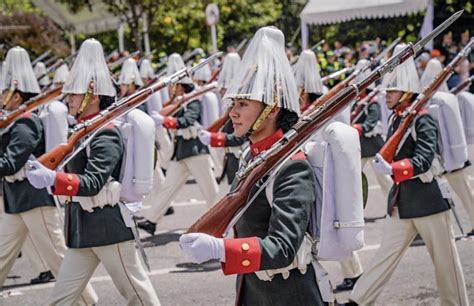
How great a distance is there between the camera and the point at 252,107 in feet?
11.3

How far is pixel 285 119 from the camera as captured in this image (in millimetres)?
3578

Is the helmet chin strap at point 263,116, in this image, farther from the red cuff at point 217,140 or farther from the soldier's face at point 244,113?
the red cuff at point 217,140

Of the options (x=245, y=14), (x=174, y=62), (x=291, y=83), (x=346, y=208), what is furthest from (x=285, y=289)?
(x=245, y=14)

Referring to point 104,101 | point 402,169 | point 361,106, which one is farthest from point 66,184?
point 361,106

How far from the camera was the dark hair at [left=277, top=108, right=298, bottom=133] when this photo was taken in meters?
3.57

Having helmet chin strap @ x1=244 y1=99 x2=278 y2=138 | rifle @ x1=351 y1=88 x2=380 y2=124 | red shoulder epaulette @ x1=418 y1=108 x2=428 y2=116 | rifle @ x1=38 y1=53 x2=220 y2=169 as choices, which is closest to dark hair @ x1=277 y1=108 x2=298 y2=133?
helmet chin strap @ x1=244 y1=99 x2=278 y2=138

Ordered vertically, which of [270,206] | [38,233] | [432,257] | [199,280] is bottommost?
[199,280]

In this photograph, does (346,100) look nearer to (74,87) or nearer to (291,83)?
(291,83)

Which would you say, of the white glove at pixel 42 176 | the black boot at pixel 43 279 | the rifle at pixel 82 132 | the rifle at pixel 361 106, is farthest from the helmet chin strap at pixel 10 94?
the rifle at pixel 361 106

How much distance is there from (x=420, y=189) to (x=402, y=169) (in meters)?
0.32

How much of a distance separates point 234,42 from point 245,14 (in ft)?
3.53

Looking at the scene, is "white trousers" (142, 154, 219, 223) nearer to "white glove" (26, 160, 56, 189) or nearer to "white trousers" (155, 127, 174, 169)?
"white trousers" (155, 127, 174, 169)

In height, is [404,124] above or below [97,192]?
below

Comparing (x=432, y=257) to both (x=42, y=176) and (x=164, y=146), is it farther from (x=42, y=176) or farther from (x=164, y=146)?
(x=164, y=146)
